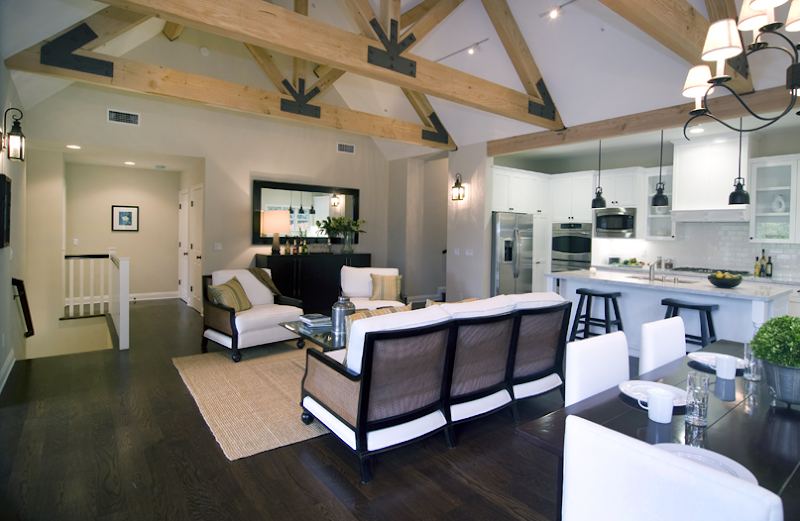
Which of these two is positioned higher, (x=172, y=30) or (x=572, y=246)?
(x=172, y=30)

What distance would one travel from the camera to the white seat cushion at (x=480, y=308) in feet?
8.96

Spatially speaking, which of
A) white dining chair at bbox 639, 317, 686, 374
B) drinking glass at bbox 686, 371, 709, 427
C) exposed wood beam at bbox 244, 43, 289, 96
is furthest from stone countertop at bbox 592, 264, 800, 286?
exposed wood beam at bbox 244, 43, 289, 96

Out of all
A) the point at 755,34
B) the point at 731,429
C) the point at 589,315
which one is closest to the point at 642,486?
Answer: the point at 731,429

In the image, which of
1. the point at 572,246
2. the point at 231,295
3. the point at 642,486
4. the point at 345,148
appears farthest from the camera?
the point at 345,148

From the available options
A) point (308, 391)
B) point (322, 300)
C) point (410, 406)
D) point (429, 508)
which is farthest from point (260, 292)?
point (429, 508)

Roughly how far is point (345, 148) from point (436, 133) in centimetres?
200

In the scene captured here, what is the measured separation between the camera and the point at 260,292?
17.8 ft

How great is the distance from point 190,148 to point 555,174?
251 inches

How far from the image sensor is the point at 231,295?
4855 millimetres

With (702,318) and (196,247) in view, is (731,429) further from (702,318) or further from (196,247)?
(196,247)

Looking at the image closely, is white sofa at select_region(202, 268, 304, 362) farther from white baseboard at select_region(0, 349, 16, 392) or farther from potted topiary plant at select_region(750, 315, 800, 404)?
potted topiary plant at select_region(750, 315, 800, 404)

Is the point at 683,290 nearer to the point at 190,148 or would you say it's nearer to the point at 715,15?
the point at 715,15

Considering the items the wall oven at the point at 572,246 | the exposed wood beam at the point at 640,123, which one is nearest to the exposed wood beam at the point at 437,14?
the exposed wood beam at the point at 640,123

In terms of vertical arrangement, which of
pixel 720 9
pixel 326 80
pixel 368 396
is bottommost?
pixel 368 396
